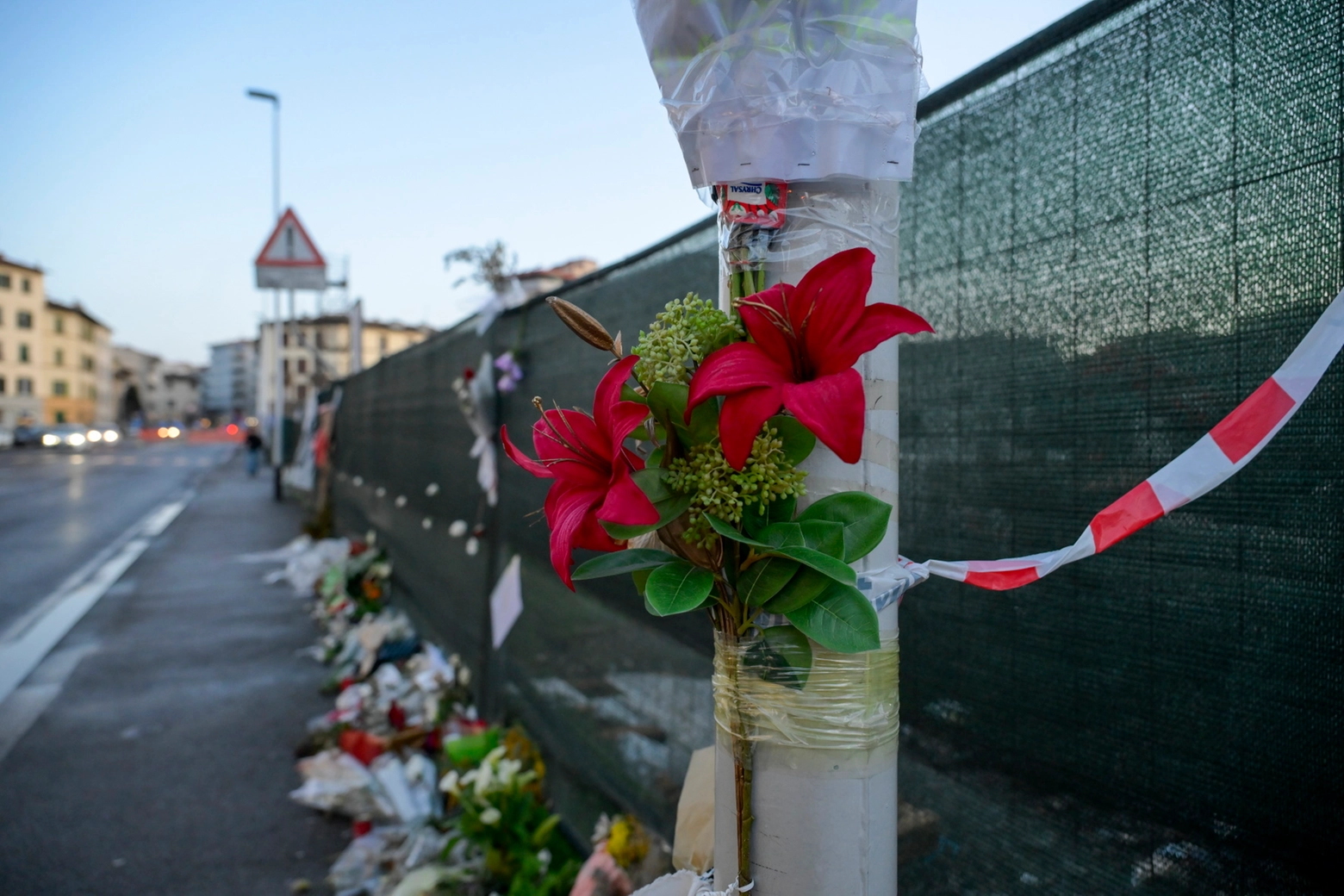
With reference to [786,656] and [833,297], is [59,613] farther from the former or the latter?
[833,297]

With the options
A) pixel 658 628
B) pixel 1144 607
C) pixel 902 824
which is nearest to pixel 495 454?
pixel 658 628

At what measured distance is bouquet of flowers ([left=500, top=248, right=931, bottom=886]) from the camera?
0.93 metres

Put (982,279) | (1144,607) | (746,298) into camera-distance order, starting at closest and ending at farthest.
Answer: (746,298), (1144,607), (982,279)

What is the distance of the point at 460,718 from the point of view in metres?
4.41

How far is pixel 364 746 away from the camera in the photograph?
4270 millimetres

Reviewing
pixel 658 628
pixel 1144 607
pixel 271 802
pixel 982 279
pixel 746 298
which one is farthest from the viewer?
pixel 271 802

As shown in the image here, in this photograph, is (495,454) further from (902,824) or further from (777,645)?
(777,645)

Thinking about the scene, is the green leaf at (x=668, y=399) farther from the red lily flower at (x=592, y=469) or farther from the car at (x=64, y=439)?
the car at (x=64, y=439)

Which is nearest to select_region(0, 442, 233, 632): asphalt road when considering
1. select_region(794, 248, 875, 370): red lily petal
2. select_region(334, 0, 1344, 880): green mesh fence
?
select_region(334, 0, 1344, 880): green mesh fence

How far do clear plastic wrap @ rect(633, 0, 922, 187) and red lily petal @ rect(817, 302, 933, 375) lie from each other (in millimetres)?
195

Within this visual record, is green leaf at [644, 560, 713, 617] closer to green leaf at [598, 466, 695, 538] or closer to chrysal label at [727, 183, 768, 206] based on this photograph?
green leaf at [598, 466, 695, 538]

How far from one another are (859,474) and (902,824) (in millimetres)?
989

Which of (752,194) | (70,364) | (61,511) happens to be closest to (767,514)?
(752,194)

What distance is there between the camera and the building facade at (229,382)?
124 m
